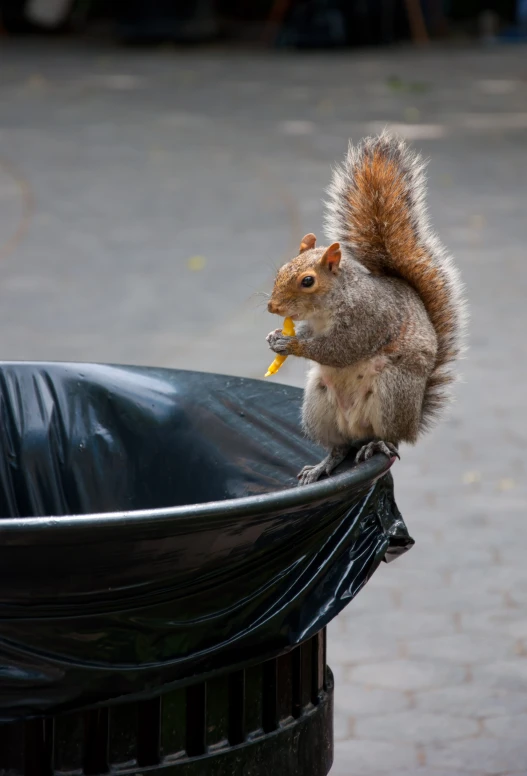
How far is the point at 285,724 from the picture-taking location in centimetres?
197

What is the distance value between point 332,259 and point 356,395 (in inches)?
10.1

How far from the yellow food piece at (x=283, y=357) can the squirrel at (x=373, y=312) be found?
2 cm

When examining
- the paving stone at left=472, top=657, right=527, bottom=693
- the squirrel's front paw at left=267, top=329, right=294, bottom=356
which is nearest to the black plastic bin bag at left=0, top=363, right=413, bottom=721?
the squirrel's front paw at left=267, top=329, right=294, bottom=356

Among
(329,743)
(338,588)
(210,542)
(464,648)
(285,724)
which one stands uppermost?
(210,542)

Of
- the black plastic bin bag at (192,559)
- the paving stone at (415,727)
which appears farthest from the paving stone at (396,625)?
the black plastic bin bag at (192,559)

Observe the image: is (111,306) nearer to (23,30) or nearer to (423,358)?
(423,358)

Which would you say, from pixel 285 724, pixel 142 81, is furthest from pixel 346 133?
pixel 285 724

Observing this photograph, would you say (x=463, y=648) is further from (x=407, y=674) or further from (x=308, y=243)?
(x=308, y=243)

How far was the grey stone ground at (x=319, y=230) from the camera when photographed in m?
3.33

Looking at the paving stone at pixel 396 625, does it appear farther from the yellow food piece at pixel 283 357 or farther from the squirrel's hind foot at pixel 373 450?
the yellow food piece at pixel 283 357

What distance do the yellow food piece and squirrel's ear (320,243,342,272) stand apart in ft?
0.40

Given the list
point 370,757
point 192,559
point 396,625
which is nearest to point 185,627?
point 192,559

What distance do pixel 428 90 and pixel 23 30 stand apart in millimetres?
5255

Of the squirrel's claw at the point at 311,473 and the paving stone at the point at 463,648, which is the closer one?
the squirrel's claw at the point at 311,473
